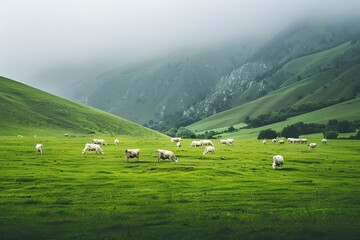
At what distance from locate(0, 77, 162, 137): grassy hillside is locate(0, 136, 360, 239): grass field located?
101168 millimetres

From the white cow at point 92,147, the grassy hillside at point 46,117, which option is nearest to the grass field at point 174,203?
the white cow at point 92,147

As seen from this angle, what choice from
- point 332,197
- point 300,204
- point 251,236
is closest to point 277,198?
point 300,204

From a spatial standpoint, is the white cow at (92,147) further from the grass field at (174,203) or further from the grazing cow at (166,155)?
the grass field at (174,203)

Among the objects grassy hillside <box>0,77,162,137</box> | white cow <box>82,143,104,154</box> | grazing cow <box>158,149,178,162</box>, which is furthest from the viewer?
grassy hillside <box>0,77,162,137</box>

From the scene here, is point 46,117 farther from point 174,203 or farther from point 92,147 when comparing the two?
point 174,203

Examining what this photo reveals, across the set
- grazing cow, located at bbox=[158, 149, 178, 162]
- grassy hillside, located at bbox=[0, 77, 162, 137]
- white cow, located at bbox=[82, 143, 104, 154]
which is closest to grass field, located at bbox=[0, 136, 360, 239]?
grazing cow, located at bbox=[158, 149, 178, 162]

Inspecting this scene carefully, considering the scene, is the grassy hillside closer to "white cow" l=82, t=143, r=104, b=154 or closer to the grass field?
"white cow" l=82, t=143, r=104, b=154

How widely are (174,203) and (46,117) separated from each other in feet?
476

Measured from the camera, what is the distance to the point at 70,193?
31.9 meters

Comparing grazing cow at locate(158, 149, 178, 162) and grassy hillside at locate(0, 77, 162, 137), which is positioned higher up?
grassy hillside at locate(0, 77, 162, 137)

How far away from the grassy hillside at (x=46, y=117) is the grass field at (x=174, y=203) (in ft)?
332

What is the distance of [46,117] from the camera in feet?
531

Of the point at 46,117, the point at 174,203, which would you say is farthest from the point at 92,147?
the point at 46,117

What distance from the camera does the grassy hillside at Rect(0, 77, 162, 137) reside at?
143125 mm
